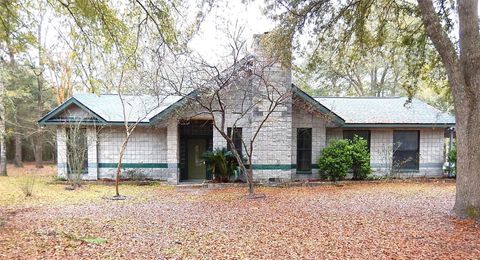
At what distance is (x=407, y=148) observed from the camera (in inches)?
645

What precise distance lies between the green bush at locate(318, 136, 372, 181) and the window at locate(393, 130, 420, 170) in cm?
206

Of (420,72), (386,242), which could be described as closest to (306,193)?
(420,72)

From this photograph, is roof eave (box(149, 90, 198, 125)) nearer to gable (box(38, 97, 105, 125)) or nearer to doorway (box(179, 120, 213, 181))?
doorway (box(179, 120, 213, 181))

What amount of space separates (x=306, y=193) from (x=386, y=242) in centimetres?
620

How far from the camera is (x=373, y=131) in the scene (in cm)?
1630

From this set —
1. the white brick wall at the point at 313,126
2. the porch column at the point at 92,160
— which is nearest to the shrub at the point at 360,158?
the white brick wall at the point at 313,126

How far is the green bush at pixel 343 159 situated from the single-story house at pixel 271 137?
78 centimetres

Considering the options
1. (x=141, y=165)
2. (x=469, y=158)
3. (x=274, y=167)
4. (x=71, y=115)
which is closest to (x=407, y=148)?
(x=274, y=167)

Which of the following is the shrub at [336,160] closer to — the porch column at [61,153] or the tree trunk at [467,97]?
the tree trunk at [467,97]

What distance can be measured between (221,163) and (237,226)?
687 centimetres

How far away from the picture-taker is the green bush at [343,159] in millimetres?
14625

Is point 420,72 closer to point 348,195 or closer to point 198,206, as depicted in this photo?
point 348,195

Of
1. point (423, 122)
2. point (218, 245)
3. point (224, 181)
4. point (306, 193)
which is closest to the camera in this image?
point (218, 245)

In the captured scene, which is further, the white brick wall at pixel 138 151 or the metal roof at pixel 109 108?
the white brick wall at pixel 138 151
